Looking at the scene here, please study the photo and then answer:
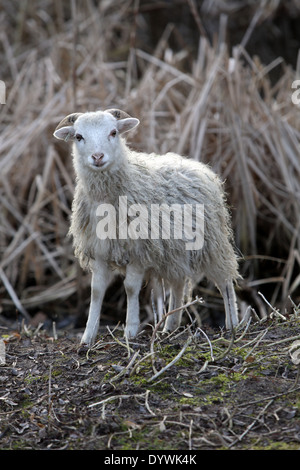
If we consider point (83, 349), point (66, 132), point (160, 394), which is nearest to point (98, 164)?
point (66, 132)

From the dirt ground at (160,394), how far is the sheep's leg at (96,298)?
127 mm

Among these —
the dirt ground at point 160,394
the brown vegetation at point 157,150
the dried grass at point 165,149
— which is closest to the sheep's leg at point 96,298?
the dirt ground at point 160,394

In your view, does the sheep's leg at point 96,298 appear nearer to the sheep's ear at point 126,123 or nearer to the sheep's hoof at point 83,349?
the sheep's hoof at point 83,349

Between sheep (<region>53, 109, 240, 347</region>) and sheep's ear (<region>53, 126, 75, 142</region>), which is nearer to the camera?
sheep (<region>53, 109, 240, 347</region>)

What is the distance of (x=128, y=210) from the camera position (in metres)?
4.50

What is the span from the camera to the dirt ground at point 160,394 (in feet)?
10.6

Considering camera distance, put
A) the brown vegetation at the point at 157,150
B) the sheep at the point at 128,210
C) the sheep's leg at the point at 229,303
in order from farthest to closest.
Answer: the brown vegetation at the point at 157,150
the sheep's leg at the point at 229,303
the sheep at the point at 128,210

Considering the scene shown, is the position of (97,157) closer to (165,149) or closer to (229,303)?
(229,303)

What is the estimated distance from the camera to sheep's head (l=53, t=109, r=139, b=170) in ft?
14.1

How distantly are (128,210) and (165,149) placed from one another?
3049mm

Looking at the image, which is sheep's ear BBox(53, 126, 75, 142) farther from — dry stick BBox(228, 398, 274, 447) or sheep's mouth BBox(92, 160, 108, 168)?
dry stick BBox(228, 398, 274, 447)

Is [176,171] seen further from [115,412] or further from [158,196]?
[115,412]

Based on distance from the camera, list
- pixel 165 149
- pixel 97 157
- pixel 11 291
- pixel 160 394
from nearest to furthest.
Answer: pixel 160 394, pixel 97 157, pixel 11 291, pixel 165 149

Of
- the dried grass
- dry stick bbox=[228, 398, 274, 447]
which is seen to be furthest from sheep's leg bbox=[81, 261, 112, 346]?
the dried grass
